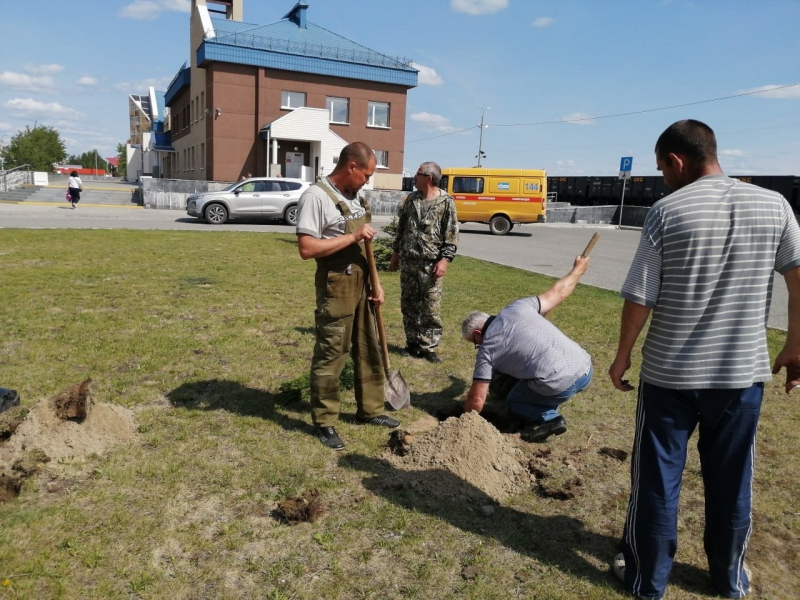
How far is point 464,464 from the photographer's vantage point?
374cm

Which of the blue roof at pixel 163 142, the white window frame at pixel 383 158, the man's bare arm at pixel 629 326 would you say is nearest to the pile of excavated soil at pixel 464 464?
the man's bare arm at pixel 629 326

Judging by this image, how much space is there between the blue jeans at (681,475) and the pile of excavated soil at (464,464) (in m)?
1.00

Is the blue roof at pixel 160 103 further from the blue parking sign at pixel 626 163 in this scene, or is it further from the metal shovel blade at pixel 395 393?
the metal shovel blade at pixel 395 393

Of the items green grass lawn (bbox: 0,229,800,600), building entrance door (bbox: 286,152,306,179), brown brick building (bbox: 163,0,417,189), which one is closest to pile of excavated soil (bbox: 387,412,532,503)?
green grass lawn (bbox: 0,229,800,600)

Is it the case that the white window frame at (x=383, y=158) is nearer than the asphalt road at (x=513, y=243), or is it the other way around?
the asphalt road at (x=513, y=243)

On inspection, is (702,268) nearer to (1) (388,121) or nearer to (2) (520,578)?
(2) (520,578)

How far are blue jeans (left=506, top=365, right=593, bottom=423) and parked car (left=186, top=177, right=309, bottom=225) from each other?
17.5 meters

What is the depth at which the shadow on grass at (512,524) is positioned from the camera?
2.94 meters

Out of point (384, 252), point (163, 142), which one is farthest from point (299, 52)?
point (384, 252)

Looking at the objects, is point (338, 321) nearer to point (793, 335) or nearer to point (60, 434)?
point (60, 434)

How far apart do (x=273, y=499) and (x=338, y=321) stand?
1.22 m

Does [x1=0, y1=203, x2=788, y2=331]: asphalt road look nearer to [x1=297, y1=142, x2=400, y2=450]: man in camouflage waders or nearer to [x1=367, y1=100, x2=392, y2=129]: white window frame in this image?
[x1=297, y1=142, x2=400, y2=450]: man in camouflage waders

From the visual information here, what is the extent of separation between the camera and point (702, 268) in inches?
96.8

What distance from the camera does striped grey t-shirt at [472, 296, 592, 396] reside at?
4.03 metres
